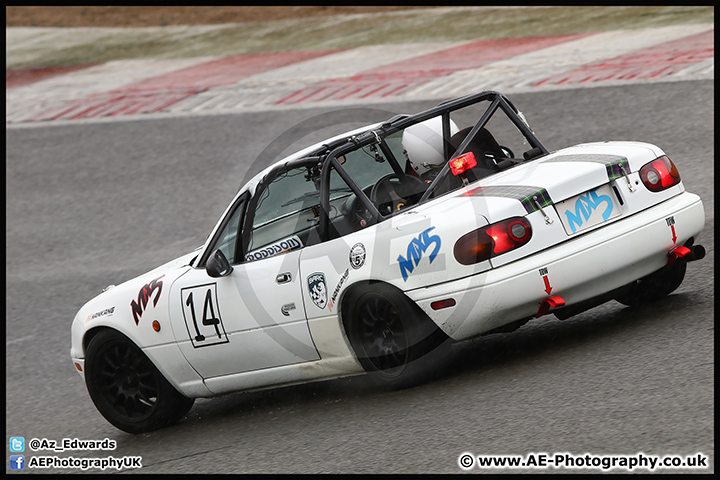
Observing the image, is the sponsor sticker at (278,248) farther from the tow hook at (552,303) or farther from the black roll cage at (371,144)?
the tow hook at (552,303)

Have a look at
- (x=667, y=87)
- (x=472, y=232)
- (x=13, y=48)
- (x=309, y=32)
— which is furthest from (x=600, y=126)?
(x=13, y=48)

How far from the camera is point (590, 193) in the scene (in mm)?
5418

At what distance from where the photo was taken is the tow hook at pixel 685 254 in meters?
5.54

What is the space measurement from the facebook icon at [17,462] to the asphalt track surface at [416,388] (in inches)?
10.3

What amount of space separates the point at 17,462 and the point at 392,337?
8.30 ft

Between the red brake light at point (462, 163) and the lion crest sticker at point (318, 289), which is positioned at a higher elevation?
the red brake light at point (462, 163)

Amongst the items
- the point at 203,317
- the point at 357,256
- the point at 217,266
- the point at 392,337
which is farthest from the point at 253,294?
the point at 392,337

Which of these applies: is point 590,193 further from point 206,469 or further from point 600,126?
point 600,126

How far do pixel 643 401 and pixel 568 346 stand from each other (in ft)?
3.70

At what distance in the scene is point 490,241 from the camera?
515 cm

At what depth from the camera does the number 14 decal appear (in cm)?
601

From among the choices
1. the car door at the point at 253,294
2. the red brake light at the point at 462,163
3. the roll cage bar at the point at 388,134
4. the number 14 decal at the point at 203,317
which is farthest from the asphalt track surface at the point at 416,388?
the red brake light at the point at 462,163

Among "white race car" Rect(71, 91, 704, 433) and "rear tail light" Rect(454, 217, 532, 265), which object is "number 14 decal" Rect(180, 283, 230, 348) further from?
"rear tail light" Rect(454, 217, 532, 265)

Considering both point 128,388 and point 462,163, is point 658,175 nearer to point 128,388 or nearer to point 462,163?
point 462,163
